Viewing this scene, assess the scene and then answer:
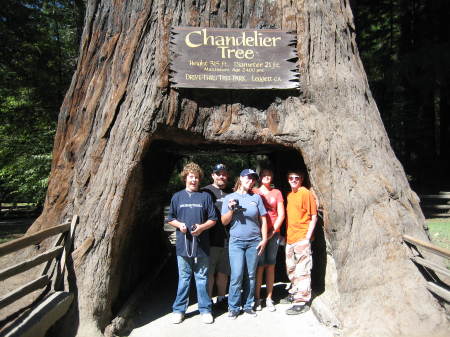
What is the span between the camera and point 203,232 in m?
5.00

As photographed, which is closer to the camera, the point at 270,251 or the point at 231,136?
the point at 231,136

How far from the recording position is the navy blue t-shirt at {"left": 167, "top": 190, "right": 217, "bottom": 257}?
4871 mm

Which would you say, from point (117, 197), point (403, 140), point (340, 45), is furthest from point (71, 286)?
point (403, 140)

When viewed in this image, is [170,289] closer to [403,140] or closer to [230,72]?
[230,72]

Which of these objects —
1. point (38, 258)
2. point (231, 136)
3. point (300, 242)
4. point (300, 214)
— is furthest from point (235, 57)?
point (38, 258)

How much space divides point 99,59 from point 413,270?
4976 millimetres

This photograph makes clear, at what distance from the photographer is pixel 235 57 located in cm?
523

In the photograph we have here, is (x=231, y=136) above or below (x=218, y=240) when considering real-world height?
above

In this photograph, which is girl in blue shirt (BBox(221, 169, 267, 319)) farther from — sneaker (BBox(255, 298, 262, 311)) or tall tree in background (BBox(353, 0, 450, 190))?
tall tree in background (BBox(353, 0, 450, 190))

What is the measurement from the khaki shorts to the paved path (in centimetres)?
61

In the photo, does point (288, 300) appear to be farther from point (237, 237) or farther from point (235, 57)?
point (235, 57)

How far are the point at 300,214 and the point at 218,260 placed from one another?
1368 mm

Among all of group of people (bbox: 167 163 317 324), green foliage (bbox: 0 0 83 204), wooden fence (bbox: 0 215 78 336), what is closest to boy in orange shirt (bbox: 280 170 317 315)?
group of people (bbox: 167 163 317 324)

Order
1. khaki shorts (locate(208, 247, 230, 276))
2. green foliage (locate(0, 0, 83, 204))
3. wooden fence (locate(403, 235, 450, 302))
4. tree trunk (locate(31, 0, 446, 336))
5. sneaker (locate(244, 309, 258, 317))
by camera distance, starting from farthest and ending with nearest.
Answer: green foliage (locate(0, 0, 83, 204))
khaki shorts (locate(208, 247, 230, 276))
sneaker (locate(244, 309, 258, 317))
tree trunk (locate(31, 0, 446, 336))
wooden fence (locate(403, 235, 450, 302))
